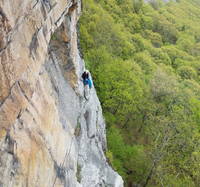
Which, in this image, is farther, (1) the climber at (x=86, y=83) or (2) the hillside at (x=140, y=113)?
(2) the hillside at (x=140, y=113)

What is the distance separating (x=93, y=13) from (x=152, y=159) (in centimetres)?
2708

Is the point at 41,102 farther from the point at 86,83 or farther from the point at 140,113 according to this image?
the point at 140,113

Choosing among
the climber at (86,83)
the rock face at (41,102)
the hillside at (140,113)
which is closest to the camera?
the rock face at (41,102)

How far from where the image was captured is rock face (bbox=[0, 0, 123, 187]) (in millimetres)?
7082

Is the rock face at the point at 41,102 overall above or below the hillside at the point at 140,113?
above

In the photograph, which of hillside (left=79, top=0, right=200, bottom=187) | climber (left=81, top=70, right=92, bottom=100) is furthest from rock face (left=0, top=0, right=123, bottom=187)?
hillside (left=79, top=0, right=200, bottom=187)

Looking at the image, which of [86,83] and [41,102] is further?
[86,83]

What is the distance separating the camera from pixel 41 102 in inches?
388

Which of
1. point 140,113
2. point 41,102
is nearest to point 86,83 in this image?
point 41,102

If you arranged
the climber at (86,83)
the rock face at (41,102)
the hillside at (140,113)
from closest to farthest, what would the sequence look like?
the rock face at (41,102) → the climber at (86,83) → the hillside at (140,113)

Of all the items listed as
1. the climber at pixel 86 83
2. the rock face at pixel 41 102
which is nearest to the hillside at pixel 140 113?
the climber at pixel 86 83

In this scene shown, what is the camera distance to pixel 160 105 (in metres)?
32.6

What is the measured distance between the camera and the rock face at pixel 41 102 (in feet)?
23.2

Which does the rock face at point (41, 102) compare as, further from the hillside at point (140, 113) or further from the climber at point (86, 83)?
the hillside at point (140, 113)
